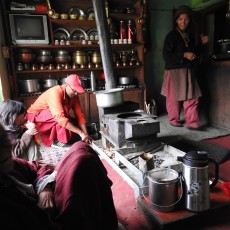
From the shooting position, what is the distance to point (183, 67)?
3322 mm

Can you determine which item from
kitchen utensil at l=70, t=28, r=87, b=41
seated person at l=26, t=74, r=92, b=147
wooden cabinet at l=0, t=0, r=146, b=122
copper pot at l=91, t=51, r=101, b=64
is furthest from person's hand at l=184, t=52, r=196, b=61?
kitchen utensil at l=70, t=28, r=87, b=41

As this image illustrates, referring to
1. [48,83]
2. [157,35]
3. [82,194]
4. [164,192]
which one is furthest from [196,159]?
[157,35]

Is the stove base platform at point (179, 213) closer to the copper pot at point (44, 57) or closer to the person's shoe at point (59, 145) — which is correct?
the person's shoe at point (59, 145)

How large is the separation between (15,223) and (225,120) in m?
3.27

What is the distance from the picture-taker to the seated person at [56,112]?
98.3 inches

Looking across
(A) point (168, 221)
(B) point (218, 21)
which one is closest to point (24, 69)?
(A) point (168, 221)

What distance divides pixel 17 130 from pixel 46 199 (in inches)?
32.4

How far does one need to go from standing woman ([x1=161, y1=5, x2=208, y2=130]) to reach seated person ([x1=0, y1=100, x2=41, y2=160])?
7.55ft

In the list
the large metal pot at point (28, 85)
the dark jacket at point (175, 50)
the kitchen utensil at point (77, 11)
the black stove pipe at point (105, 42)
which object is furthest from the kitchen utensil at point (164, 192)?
the kitchen utensil at point (77, 11)

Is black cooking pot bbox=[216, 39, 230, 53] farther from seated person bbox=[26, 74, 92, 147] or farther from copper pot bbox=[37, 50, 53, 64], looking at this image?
copper pot bbox=[37, 50, 53, 64]

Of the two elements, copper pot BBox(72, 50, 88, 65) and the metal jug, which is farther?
→ copper pot BBox(72, 50, 88, 65)

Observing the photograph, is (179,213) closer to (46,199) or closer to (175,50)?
(46,199)

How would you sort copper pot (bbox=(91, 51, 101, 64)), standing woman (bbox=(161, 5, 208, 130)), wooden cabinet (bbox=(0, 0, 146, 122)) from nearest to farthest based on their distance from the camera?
standing woman (bbox=(161, 5, 208, 130)) < wooden cabinet (bbox=(0, 0, 146, 122)) < copper pot (bbox=(91, 51, 101, 64))

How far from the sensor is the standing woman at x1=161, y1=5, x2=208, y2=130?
3281 mm
